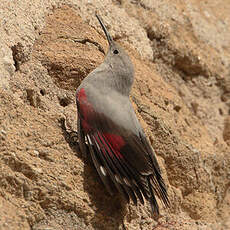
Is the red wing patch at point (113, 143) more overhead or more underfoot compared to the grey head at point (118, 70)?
more underfoot

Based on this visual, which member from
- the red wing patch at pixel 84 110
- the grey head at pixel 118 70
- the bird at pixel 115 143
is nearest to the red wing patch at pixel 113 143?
the bird at pixel 115 143

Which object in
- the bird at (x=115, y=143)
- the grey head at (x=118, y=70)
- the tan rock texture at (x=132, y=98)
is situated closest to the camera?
the tan rock texture at (x=132, y=98)

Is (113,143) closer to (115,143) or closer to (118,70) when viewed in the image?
(115,143)

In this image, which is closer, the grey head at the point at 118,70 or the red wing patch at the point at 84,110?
the red wing patch at the point at 84,110

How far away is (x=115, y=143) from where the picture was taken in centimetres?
290

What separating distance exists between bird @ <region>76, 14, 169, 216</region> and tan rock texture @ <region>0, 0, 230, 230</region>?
10 cm

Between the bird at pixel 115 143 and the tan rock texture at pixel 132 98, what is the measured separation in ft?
0.34

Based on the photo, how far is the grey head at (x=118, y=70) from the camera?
3199mm

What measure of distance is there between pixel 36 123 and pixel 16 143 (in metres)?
0.22

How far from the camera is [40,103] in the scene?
308 centimetres

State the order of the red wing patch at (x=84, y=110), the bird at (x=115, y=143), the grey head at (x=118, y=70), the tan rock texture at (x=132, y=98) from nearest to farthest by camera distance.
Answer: the tan rock texture at (x=132, y=98)
the bird at (x=115, y=143)
the red wing patch at (x=84, y=110)
the grey head at (x=118, y=70)

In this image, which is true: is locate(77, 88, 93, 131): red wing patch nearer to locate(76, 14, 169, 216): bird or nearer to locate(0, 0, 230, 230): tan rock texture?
locate(76, 14, 169, 216): bird

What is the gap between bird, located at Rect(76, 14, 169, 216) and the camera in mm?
2846

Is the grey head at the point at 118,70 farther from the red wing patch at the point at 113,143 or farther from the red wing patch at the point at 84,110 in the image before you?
the red wing patch at the point at 113,143
